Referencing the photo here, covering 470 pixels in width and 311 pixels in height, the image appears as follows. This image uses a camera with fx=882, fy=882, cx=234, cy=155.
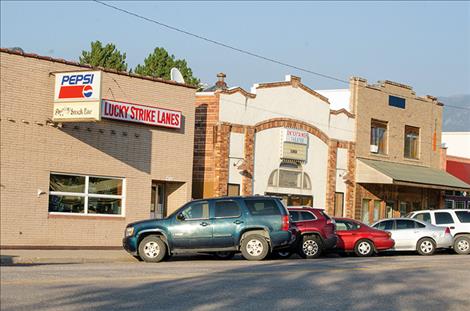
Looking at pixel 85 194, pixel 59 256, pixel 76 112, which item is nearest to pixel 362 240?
pixel 85 194

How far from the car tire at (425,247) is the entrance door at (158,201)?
30.3 feet

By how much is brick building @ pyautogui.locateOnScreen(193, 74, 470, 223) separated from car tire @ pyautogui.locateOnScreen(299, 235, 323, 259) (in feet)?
26.1

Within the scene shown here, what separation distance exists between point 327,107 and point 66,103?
16.2 m

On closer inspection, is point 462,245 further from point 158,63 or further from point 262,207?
point 158,63

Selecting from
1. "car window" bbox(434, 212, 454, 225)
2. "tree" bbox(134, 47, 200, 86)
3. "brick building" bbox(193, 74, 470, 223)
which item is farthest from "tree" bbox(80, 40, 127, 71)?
"car window" bbox(434, 212, 454, 225)

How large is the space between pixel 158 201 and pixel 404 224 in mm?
8874

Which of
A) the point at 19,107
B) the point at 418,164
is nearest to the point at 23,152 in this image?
the point at 19,107

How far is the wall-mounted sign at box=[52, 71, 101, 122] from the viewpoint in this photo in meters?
25.7

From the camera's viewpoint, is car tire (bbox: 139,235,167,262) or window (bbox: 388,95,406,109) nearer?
car tire (bbox: 139,235,167,262)

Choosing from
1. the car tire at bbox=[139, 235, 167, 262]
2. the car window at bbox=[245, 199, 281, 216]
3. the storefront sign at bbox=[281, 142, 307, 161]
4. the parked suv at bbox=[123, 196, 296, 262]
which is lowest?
the car tire at bbox=[139, 235, 167, 262]

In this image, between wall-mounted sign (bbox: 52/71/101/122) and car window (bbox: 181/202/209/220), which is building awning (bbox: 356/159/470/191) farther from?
wall-mounted sign (bbox: 52/71/101/122)

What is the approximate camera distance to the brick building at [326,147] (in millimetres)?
34688

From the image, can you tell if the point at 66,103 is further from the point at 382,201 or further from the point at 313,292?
the point at 382,201

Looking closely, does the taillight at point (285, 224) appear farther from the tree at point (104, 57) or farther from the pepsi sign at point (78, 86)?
the tree at point (104, 57)
